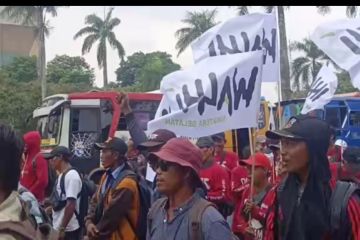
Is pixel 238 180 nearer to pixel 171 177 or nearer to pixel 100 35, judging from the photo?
pixel 171 177

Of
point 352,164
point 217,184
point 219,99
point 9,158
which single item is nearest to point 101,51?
point 217,184

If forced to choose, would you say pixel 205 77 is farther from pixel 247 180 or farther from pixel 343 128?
pixel 343 128

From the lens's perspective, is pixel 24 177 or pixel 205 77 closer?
pixel 205 77

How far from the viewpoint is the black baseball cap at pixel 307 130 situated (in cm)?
360

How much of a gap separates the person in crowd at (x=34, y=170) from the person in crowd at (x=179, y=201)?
13.2 feet

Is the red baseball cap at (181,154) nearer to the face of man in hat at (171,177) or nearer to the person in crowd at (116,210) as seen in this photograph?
the face of man in hat at (171,177)

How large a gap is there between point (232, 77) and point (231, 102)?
25 cm

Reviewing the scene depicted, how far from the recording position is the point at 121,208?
509 cm

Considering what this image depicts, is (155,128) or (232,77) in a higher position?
(232,77)

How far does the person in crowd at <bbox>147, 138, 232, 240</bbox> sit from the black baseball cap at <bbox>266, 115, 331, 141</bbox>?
18.9 inches

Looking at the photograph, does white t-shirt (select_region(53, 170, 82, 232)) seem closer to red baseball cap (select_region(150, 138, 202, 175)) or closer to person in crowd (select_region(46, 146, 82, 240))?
person in crowd (select_region(46, 146, 82, 240))

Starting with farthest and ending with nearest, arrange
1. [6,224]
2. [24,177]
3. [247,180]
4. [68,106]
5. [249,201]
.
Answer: [68,106] < [24,177] < [247,180] < [249,201] < [6,224]

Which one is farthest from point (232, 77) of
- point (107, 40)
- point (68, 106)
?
point (107, 40)

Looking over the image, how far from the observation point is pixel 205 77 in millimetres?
6238
